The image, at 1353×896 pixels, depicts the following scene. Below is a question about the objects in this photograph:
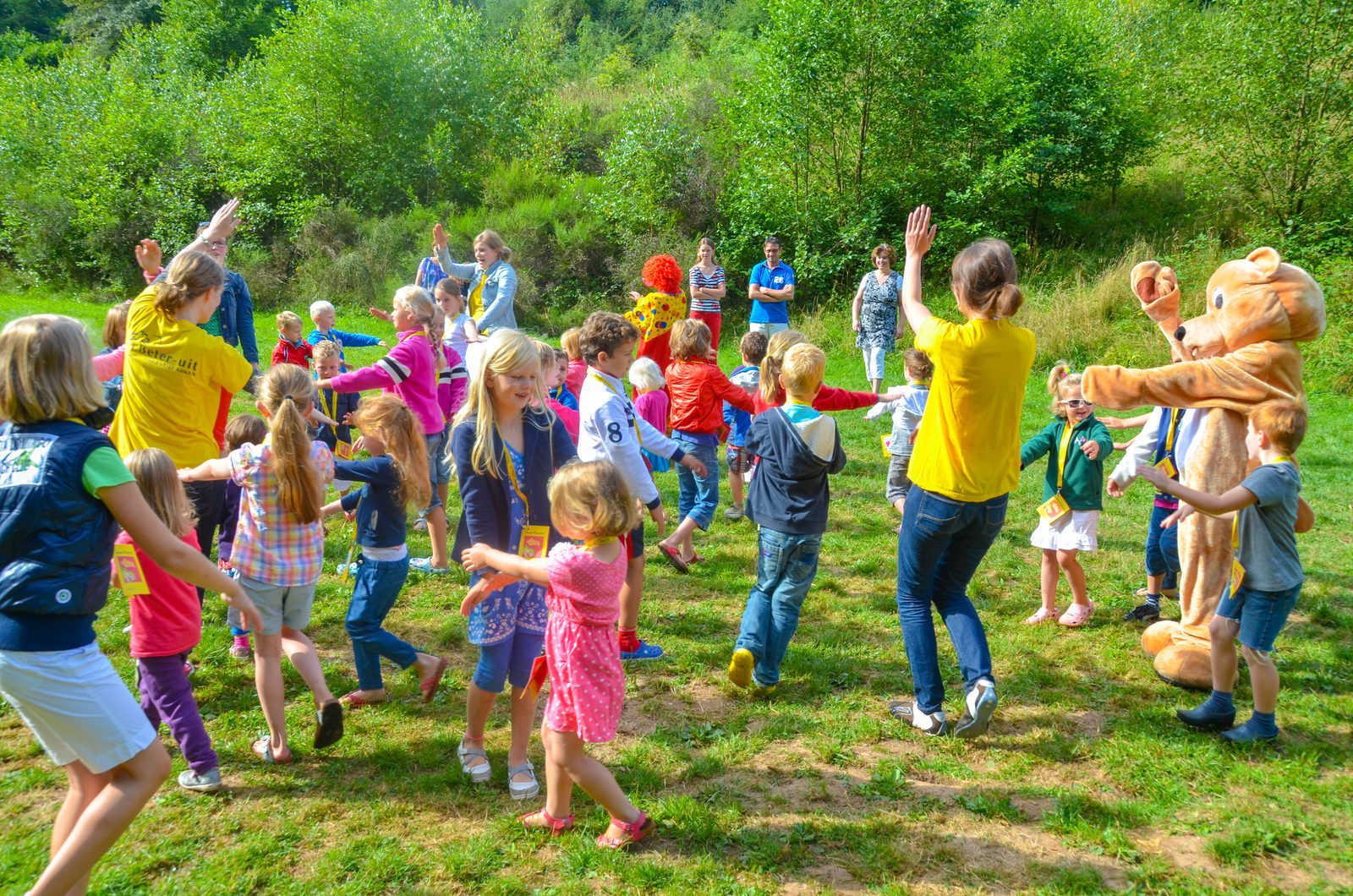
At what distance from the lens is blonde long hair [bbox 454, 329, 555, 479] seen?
3.62 meters

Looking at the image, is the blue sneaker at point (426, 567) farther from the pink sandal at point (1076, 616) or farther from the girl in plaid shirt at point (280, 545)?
the pink sandal at point (1076, 616)

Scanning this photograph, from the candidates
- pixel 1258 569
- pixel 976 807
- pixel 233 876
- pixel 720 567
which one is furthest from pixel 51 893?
pixel 1258 569

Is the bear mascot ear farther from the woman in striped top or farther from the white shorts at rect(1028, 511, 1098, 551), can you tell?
the woman in striped top

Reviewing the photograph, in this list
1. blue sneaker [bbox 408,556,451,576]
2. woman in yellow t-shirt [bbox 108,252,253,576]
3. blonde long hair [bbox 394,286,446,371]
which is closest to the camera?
woman in yellow t-shirt [bbox 108,252,253,576]

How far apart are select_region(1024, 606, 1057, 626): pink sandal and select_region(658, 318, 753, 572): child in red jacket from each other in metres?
2.22

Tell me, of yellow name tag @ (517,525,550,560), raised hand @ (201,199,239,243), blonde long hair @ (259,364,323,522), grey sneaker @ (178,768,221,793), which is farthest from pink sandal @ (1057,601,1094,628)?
raised hand @ (201,199,239,243)

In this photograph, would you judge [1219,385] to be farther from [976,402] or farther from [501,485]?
[501,485]

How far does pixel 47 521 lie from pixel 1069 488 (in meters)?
5.31

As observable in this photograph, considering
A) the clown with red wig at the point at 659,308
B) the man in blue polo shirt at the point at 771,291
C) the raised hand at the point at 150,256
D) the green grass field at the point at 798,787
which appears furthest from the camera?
the man in blue polo shirt at the point at 771,291

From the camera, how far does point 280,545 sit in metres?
4.08

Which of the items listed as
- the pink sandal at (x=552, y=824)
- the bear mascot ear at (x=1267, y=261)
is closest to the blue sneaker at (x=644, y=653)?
the pink sandal at (x=552, y=824)

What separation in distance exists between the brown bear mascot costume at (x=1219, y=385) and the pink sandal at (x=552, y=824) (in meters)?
3.34

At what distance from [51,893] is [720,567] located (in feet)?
15.0

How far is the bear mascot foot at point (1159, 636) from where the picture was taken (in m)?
5.09
